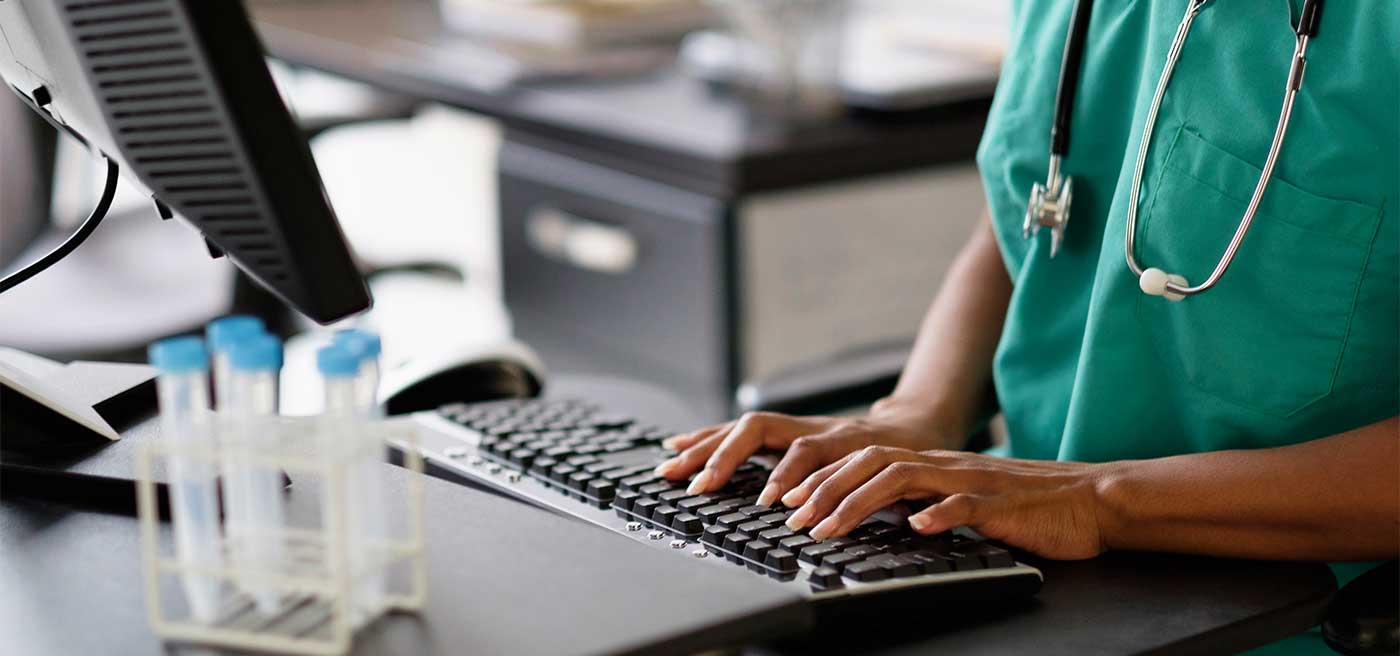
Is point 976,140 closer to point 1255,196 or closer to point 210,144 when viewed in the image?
point 1255,196

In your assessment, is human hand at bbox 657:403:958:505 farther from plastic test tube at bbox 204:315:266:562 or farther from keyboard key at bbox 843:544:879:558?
plastic test tube at bbox 204:315:266:562

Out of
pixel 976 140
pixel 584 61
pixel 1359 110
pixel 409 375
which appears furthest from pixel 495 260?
Answer: pixel 1359 110

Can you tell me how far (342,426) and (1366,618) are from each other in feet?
1.65

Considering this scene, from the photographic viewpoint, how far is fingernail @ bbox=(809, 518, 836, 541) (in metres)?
0.78

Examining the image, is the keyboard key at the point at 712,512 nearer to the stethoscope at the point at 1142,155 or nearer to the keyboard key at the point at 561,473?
the keyboard key at the point at 561,473

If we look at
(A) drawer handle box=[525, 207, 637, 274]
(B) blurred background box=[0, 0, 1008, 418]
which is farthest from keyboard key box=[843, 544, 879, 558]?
(A) drawer handle box=[525, 207, 637, 274]

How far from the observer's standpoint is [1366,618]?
0.77m

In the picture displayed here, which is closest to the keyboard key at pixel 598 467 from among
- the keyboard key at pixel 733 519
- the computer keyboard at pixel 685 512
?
the computer keyboard at pixel 685 512

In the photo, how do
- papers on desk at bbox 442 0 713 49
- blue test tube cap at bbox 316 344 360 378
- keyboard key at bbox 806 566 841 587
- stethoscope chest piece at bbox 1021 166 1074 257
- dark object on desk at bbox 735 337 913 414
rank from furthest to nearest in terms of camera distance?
papers on desk at bbox 442 0 713 49
dark object on desk at bbox 735 337 913 414
stethoscope chest piece at bbox 1021 166 1074 257
keyboard key at bbox 806 566 841 587
blue test tube cap at bbox 316 344 360 378

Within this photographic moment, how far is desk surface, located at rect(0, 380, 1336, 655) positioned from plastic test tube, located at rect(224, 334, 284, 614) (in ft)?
0.16

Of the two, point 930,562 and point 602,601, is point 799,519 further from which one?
point 602,601

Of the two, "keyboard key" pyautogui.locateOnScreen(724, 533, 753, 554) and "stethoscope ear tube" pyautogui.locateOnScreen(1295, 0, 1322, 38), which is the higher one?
"stethoscope ear tube" pyautogui.locateOnScreen(1295, 0, 1322, 38)

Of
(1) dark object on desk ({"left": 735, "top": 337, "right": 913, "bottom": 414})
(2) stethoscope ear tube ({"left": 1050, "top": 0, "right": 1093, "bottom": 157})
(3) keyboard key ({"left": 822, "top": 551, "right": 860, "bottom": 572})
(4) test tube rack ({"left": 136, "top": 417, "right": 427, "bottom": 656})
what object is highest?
(2) stethoscope ear tube ({"left": 1050, "top": 0, "right": 1093, "bottom": 157})

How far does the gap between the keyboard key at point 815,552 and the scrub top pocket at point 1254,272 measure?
1.00 feet
